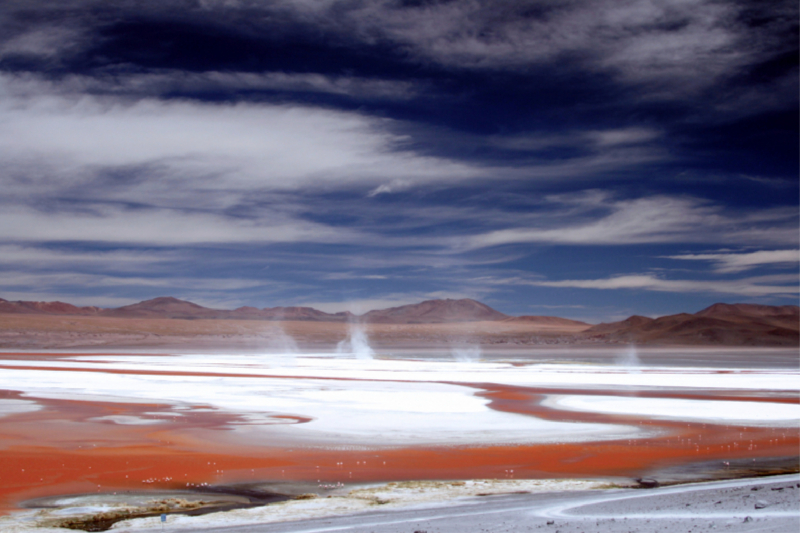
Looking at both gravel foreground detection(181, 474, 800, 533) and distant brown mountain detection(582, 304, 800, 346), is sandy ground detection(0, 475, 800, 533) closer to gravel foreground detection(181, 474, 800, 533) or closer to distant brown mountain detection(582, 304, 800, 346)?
gravel foreground detection(181, 474, 800, 533)

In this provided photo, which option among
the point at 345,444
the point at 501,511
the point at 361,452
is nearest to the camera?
the point at 501,511

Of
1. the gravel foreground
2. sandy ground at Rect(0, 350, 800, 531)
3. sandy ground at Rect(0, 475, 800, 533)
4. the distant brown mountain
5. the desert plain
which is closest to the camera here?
the gravel foreground

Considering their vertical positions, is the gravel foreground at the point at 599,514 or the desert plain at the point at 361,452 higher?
the desert plain at the point at 361,452

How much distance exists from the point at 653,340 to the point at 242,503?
345ft

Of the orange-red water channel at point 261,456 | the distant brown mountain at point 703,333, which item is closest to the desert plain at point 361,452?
the orange-red water channel at point 261,456

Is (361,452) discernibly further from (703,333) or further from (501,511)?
(703,333)

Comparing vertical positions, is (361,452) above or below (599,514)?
above

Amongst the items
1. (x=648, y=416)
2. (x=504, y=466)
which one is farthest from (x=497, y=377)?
(x=504, y=466)

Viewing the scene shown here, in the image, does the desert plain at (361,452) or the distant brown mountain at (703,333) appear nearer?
the desert plain at (361,452)

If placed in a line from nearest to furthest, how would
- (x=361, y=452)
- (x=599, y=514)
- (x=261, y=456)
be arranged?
(x=599, y=514) → (x=261, y=456) → (x=361, y=452)

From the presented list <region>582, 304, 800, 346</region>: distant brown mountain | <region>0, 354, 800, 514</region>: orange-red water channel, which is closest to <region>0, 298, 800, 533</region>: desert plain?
<region>0, 354, 800, 514</region>: orange-red water channel

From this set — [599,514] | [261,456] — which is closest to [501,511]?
[599,514]

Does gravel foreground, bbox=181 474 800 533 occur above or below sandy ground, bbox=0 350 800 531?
below

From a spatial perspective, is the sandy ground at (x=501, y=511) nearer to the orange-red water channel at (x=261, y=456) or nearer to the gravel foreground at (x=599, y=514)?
the gravel foreground at (x=599, y=514)
